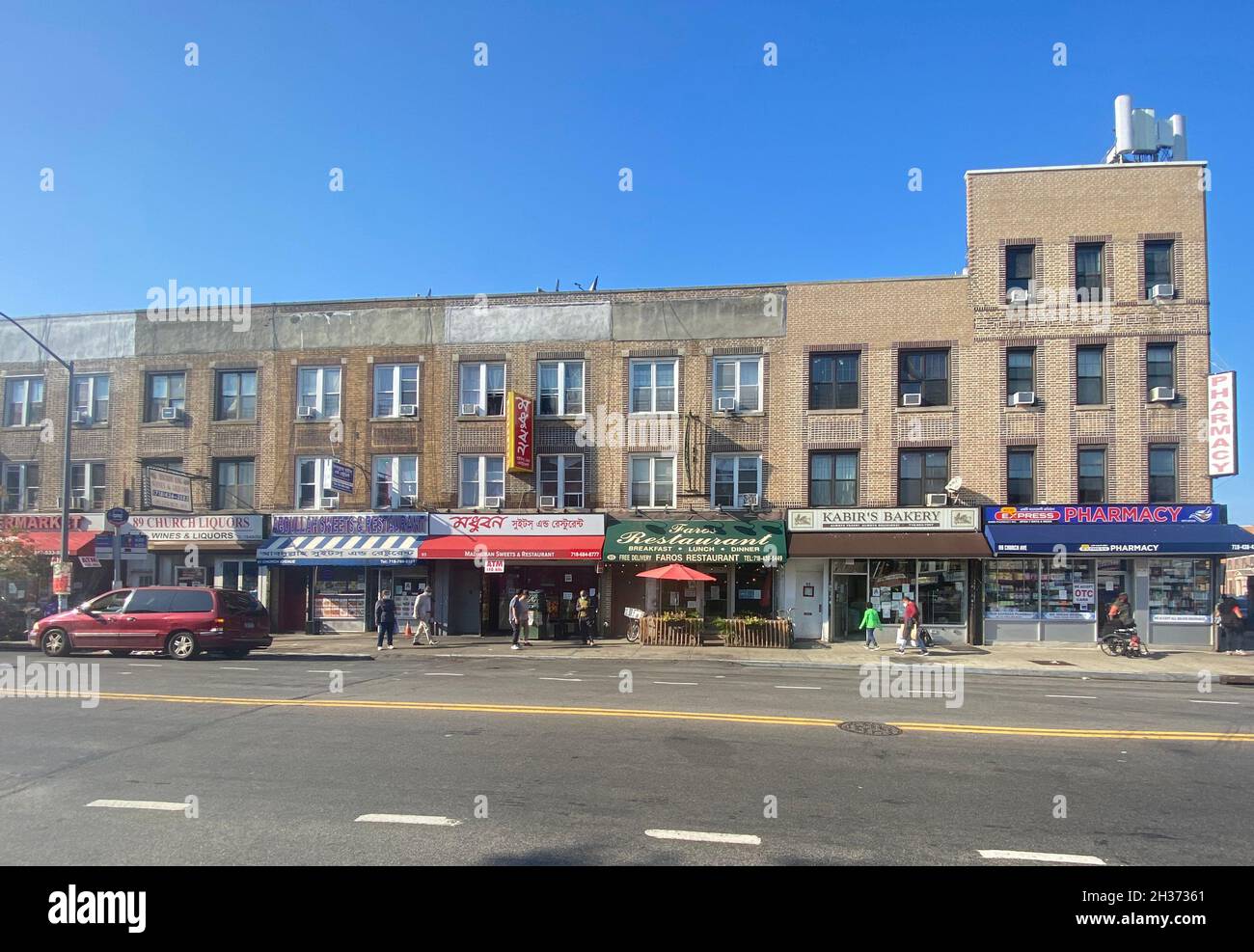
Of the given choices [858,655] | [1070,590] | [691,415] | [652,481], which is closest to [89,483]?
[652,481]

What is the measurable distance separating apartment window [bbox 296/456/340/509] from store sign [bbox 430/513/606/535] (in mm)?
4375

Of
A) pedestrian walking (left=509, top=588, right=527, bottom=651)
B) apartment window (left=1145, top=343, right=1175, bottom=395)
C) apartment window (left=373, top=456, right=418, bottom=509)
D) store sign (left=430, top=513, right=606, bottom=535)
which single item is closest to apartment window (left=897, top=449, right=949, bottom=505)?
apartment window (left=1145, top=343, right=1175, bottom=395)

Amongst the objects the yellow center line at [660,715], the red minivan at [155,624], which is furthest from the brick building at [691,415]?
the yellow center line at [660,715]

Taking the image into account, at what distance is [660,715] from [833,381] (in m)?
16.0

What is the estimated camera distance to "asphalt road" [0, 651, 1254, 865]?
5547 millimetres

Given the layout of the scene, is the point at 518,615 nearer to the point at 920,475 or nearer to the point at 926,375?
the point at 920,475

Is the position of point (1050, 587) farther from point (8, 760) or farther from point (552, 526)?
point (8, 760)

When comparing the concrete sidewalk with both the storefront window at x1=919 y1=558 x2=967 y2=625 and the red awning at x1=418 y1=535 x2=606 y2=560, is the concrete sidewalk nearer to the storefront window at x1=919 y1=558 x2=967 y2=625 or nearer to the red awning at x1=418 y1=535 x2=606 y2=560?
the storefront window at x1=919 y1=558 x2=967 y2=625

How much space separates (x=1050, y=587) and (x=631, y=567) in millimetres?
12227

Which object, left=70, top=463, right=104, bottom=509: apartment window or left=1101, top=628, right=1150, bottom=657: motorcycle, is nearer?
left=1101, top=628, right=1150, bottom=657: motorcycle

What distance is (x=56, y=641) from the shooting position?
1762 cm

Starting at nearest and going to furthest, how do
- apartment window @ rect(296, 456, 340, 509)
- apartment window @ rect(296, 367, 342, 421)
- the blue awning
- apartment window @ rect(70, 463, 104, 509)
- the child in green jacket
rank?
the blue awning < the child in green jacket < apartment window @ rect(296, 456, 340, 509) < apartment window @ rect(296, 367, 342, 421) < apartment window @ rect(70, 463, 104, 509)

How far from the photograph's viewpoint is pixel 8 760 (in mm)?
7867
